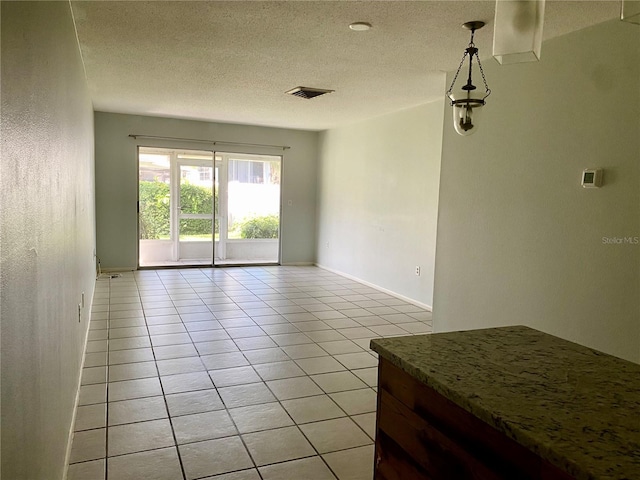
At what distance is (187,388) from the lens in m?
3.04

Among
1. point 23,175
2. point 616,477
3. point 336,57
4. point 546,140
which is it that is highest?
point 336,57

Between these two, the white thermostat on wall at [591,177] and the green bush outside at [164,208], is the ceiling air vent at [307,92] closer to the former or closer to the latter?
the white thermostat on wall at [591,177]

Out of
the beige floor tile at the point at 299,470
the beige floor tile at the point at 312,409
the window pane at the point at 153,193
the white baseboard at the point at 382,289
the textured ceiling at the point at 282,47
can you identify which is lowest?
the beige floor tile at the point at 299,470

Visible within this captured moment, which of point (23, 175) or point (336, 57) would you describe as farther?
point (336, 57)

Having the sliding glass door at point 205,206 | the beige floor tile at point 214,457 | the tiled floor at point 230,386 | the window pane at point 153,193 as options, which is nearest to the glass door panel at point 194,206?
the sliding glass door at point 205,206

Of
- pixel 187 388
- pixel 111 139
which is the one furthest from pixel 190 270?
pixel 187 388

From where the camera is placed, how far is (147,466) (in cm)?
218

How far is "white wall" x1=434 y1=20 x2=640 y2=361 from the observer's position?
266 cm

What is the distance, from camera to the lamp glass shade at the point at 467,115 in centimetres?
272

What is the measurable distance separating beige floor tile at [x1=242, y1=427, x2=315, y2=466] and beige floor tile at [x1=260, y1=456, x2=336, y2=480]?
0.15ft

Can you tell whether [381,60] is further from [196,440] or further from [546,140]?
[196,440]

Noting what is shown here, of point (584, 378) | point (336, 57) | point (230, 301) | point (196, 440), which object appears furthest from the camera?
point (230, 301)

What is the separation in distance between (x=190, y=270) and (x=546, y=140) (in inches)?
233

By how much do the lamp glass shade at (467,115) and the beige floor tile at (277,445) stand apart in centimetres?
195
